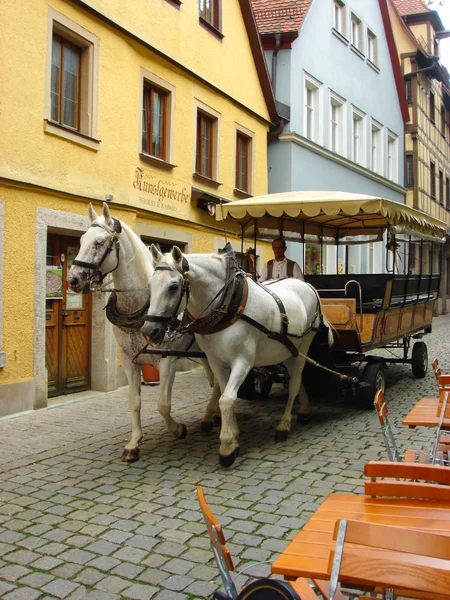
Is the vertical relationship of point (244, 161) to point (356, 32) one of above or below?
below

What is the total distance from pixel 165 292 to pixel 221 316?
0.62 m

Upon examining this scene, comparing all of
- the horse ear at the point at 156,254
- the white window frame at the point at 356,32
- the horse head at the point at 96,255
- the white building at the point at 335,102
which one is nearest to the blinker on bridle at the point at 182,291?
the horse ear at the point at 156,254

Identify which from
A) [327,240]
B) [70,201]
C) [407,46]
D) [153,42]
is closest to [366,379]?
[327,240]

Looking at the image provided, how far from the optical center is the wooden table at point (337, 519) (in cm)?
205

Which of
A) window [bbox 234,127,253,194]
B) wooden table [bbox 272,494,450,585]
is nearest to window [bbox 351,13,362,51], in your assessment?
window [bbox 234,127,253,194]

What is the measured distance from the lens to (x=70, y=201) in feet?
27.4

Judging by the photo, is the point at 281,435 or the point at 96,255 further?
the point at 281,435

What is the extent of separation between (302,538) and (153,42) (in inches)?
371

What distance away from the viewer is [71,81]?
8.66 m

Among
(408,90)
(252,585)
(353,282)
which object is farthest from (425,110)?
(252,585)

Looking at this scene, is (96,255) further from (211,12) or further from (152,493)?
(211,12)

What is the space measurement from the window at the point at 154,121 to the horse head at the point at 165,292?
597 centimetres

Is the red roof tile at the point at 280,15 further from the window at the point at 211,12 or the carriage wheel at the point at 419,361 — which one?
the carriage wheel at the point at 419,361

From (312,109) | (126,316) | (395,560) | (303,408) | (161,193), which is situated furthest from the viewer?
(312,109)
